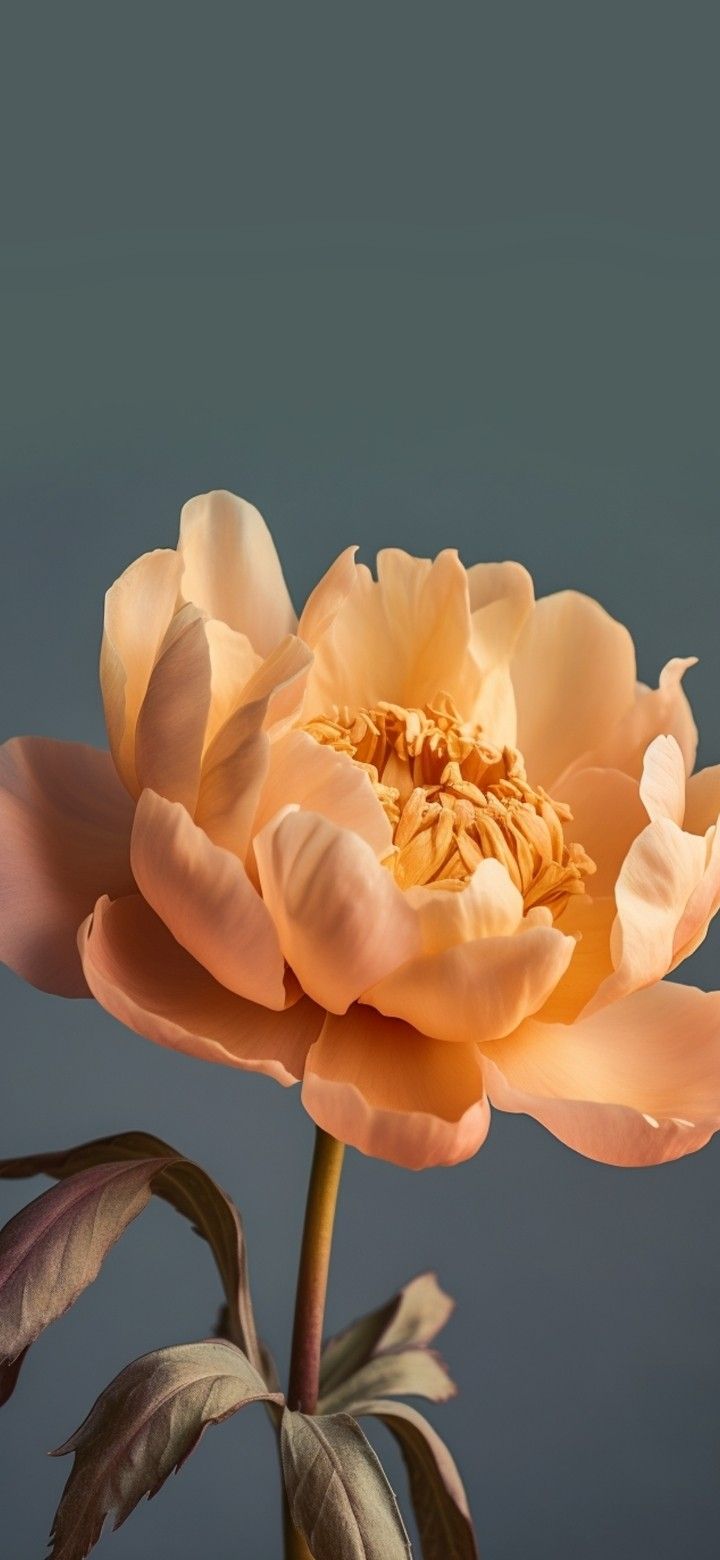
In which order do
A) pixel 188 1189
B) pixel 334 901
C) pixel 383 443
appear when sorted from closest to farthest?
pixel 334 901, pixel 188 1189, pixel 383 443

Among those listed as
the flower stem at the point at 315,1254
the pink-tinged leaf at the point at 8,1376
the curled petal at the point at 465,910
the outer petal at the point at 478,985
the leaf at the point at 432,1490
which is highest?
the curled petal at the point at 465,910

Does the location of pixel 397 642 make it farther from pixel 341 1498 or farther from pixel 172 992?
pixel 341 1498

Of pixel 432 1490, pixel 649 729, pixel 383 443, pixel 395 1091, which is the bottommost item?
pixel 432 1490

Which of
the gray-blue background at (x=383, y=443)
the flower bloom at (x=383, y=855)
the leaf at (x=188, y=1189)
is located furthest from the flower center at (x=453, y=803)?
the gray-blue background at (x=383, y=443)

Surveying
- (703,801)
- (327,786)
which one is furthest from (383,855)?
(703,801)

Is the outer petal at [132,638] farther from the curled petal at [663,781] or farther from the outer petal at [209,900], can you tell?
the curled petal at [663,781]

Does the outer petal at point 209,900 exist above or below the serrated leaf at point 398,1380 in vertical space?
above
